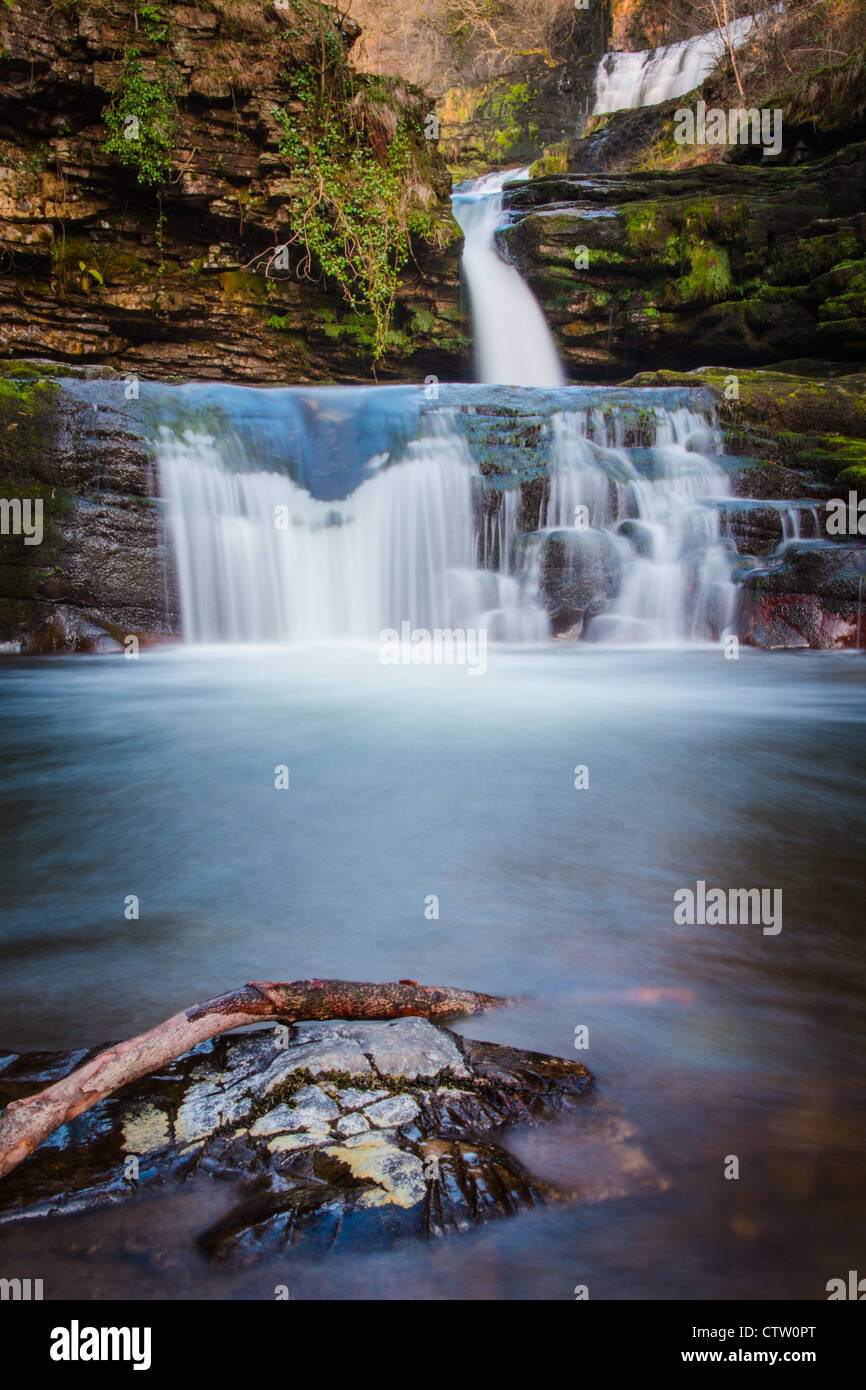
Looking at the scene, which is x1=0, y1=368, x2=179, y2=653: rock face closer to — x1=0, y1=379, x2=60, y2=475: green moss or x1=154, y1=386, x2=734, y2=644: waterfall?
x1=0, y1=379, x2=60, y2=475: green moss

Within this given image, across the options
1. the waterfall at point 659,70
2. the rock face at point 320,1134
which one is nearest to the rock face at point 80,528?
the rock face at point 320,1134

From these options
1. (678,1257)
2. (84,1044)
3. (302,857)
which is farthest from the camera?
(302,857)

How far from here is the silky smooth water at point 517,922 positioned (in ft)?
4.08

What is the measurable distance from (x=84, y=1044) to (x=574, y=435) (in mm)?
10038

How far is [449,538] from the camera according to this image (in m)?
10.0

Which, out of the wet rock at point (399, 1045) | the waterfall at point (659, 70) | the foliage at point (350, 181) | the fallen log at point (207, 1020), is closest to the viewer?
the fallen log at point (207, 1020)

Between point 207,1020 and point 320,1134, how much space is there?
421 mm

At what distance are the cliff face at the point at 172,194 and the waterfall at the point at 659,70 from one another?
41.4 ft

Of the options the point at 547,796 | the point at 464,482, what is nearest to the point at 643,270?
the point at 464,482

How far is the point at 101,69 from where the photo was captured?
39.9 feet

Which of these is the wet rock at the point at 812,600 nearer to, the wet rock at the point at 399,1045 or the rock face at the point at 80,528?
the rock face at the point at 80,528
